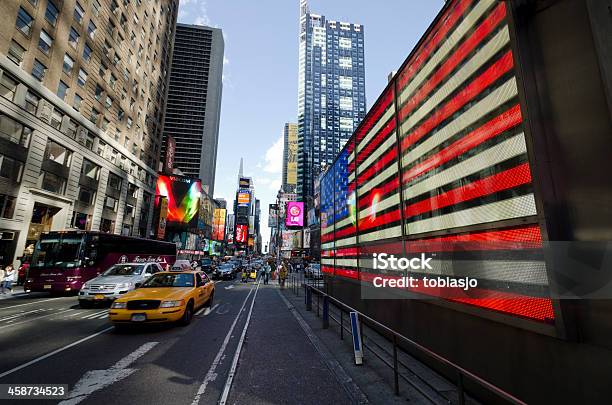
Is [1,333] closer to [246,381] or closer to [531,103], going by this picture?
[246,381]

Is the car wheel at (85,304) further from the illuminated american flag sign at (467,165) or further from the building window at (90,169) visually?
the building window at (90,169)

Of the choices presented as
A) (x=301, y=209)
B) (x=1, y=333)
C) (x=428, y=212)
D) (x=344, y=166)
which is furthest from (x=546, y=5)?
(x=301, y=209)

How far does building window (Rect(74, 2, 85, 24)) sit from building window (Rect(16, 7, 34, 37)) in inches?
252

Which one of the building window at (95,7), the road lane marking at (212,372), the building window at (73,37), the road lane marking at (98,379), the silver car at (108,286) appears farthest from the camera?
the building window at (95,7)

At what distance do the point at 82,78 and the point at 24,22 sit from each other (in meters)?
7.36

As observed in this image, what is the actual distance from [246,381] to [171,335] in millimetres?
3910

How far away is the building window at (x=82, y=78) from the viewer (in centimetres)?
2985

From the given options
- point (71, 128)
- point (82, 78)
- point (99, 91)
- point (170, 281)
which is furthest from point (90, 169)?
point (170, 281)

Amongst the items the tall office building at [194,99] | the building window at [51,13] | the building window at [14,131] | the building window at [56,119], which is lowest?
the building window at [14,131]

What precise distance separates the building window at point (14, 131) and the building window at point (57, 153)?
2.24 metres

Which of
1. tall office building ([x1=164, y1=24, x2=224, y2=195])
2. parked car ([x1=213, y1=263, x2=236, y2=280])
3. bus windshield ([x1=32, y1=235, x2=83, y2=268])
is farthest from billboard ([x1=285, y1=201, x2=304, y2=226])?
tall office building ([x1=164, y1=24, x2=224, y2=195])

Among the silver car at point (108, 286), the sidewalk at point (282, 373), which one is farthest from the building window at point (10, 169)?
the sidewalk at point (282, 373)

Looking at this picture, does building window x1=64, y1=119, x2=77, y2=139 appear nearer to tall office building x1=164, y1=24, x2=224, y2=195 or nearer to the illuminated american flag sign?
the illuminated american flag sign

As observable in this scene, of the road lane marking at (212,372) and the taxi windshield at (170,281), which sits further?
the taxi windshield at (170,281)
